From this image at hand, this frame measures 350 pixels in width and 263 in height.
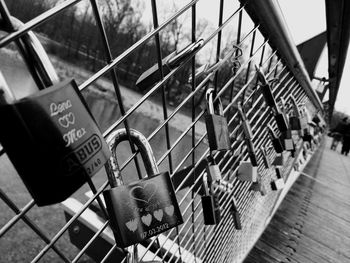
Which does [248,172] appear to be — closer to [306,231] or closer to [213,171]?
[213,171]

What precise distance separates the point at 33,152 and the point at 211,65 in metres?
0.41

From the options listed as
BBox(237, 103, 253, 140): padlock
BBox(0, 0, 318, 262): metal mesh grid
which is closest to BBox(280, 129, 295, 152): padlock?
BBox(0, 0, 318, 262): metal mesh grid

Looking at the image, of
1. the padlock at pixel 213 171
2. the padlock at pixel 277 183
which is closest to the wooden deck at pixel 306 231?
the padlock at pixel 277 183

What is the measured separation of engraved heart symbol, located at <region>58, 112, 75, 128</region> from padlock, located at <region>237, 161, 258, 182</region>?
69cm

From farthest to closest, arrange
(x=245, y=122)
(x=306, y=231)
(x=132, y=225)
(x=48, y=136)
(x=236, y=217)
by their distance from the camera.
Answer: (x=306, y=231) → (x=236, y=217) → (x=245, y=122) → (x=132, y=225) → (x=48, y=136)

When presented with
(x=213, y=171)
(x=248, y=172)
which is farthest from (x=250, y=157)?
(x=213, y=171)

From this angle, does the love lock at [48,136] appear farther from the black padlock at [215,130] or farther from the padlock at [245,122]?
the padlock at [245,122]

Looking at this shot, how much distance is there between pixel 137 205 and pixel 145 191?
0.8 inches

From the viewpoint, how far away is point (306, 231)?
1.91 meters

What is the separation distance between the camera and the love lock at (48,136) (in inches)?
9.4

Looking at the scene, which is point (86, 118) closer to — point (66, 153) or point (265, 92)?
point (66, 153)

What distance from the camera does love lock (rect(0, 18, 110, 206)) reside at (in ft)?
0.78

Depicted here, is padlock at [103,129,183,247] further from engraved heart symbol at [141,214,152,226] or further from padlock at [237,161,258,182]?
padlock at [237,161,258,182]

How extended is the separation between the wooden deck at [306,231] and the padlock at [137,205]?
1.13 m
